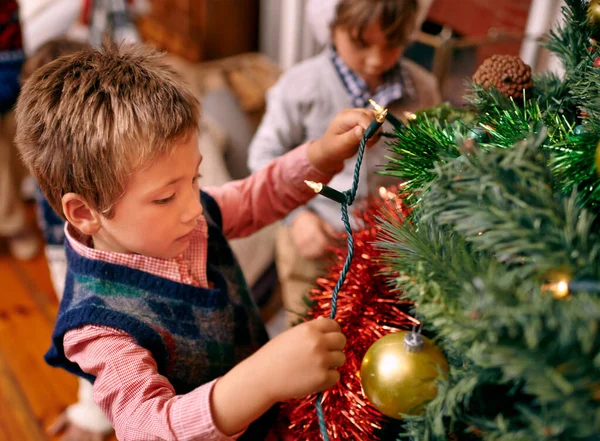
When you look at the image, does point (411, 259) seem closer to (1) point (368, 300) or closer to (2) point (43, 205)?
(1) point (368, 300)

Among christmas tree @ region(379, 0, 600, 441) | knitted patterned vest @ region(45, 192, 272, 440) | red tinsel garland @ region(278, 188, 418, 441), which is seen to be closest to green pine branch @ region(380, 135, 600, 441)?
christmas tree @ region(379, 0, 600, 441)

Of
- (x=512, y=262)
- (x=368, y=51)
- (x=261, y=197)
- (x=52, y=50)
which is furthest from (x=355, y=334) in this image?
(x=52, y=50)

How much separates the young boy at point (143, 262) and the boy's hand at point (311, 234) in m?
0.43

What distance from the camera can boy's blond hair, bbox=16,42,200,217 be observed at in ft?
1.91

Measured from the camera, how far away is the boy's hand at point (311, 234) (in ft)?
3.74

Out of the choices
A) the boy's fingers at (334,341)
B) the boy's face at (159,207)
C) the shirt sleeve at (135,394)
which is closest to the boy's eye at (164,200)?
the boy's face at (159,207)

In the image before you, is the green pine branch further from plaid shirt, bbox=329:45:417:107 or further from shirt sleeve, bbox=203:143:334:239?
plaid shirt, bbox=329:45:417:107

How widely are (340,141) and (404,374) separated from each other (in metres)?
0.33

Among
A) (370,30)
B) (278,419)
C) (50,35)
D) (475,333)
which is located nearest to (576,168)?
(475,333)

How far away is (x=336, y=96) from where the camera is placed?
1.17m

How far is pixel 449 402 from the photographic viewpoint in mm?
385

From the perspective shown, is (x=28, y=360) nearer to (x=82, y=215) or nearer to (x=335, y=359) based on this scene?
(x=82, y=215)

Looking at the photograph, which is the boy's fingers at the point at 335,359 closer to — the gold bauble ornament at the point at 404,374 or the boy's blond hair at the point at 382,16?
the gold bauble ornament at the point at 404,374

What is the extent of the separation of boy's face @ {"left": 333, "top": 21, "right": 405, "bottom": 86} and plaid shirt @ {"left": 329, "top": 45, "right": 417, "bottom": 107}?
14mm
